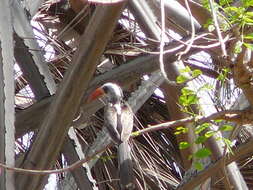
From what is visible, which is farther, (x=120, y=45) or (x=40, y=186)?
(x=120, y=45)

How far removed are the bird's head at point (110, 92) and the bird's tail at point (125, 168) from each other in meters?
0.41

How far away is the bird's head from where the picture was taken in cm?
518

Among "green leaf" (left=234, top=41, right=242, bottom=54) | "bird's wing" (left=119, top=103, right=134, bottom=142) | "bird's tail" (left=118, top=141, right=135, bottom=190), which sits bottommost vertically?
"bird's tail" (left=118, top=141, right=135, bottom=190)

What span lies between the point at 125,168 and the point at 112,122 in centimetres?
34

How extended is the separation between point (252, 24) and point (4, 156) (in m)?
1.74

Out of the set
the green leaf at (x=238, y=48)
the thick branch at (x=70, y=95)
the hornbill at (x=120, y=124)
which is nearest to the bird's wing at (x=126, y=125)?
the hornbill at (x=120, y=124)

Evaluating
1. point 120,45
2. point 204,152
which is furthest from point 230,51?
point 120,45

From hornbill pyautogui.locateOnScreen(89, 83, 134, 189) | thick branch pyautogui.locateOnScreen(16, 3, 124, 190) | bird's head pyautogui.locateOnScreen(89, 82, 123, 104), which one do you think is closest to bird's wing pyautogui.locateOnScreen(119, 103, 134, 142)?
hornbill pyautogui.locateOnScreen(89, 83, 134, 189)

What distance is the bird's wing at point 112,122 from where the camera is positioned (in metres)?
4.96

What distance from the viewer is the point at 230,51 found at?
3615 millimetres

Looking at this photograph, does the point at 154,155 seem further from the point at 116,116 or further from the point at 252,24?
the point at 252,24

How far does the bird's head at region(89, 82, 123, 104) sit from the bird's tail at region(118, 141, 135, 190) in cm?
41

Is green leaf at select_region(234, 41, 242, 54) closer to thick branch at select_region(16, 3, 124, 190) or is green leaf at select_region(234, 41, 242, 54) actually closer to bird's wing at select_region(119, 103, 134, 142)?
thick branch at select_region(16, 3, 124, 190)

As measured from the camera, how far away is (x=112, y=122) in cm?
515
